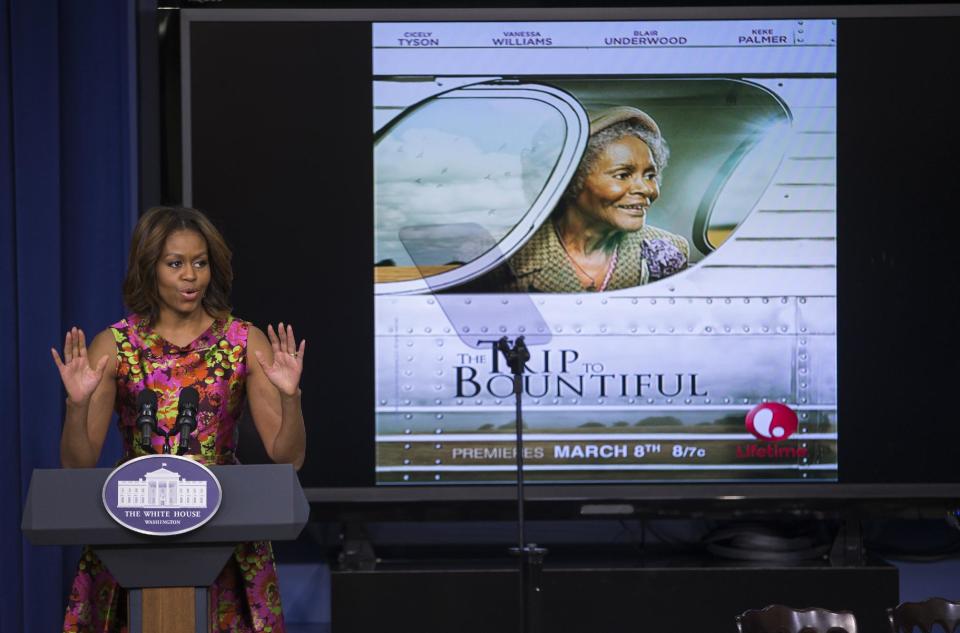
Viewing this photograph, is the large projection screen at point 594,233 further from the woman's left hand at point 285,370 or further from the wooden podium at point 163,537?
the wooden podium at point 163,537

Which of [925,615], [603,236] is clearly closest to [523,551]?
[603,236]

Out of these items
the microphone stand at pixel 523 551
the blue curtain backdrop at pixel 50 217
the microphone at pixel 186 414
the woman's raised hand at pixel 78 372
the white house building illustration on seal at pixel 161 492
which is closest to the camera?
the white house building illustration on seal at pixel 161 492

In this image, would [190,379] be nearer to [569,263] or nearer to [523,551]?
[523,551]

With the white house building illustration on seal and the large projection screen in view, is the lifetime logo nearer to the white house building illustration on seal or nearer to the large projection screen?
the large projection screen

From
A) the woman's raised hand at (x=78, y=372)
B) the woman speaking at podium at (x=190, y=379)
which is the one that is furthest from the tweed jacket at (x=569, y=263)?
the woman's raised hand at (x=78, y=372)

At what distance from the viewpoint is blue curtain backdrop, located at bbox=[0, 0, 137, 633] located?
10.6 ft

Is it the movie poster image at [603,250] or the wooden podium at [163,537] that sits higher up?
the movie poster image at [603,250]

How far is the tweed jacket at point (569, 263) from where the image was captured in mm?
4035

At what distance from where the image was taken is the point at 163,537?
194 cm

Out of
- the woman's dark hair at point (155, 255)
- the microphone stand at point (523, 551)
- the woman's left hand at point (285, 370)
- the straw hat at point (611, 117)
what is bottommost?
the microphone stand at point (523, 551)

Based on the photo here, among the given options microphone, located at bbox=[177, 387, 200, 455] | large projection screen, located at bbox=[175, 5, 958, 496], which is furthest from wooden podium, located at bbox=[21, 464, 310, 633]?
large projection screen, located at bbox=[175, 5, 958, 496]

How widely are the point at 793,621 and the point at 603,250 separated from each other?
1.68m

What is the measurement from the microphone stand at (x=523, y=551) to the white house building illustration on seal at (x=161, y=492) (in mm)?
1647

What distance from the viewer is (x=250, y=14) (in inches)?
158
